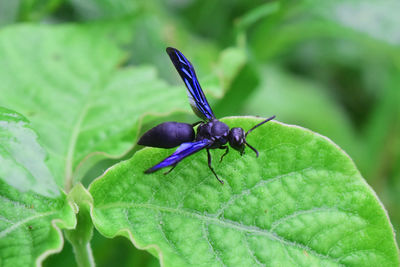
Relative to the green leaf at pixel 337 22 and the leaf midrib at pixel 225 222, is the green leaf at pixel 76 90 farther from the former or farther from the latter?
the green leaf at pixel 337 22

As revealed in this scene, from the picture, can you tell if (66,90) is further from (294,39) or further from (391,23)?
(391,23)

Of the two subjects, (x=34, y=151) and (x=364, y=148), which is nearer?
(x=34, y=151)

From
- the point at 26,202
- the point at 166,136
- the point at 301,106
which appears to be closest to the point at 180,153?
the point at 166,136

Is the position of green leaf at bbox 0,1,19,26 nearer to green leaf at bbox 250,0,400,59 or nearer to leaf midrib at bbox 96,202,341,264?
green leaf at bbox 250,0,400,59

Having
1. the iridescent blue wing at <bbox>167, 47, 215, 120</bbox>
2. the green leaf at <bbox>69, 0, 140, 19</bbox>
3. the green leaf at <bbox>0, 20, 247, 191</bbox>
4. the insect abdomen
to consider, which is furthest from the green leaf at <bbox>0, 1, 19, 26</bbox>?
the insect abdomen

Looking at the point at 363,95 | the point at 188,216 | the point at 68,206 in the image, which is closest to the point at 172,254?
the point at 188,216

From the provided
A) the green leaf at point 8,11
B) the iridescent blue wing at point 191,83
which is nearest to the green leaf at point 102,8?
the green leaf at point 8,11
